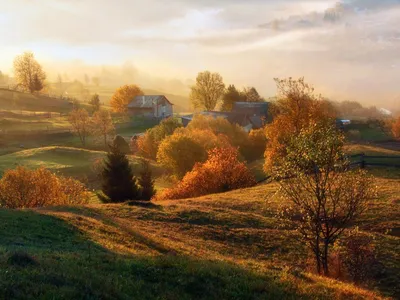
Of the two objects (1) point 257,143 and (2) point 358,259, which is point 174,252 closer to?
(2) point 358,259

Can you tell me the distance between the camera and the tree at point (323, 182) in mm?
19047

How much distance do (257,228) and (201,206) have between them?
690 centimetres

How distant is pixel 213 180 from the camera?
2101 inches

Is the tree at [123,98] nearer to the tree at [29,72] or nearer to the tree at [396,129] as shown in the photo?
the tree at [29,72]

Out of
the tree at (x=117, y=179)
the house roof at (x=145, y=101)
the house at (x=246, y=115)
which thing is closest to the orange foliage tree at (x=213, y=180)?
the tree at (x=117, y=179)

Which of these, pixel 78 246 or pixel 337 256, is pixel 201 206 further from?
pixel 78 246

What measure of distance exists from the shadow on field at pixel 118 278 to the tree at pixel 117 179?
988 inches

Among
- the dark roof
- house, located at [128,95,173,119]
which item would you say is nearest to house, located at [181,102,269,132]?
the dark roof

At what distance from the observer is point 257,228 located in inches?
1155

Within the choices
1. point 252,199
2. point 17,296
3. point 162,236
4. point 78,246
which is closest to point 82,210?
point 162,236

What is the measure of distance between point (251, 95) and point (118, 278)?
132512mm

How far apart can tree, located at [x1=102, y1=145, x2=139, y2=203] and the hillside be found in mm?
9897

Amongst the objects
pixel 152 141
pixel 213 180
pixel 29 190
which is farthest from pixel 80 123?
pixel 29 190

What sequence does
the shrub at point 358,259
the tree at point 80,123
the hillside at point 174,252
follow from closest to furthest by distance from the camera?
the hillside at point 174,252
the shrub at point 358,259
the tree at point 80,123
